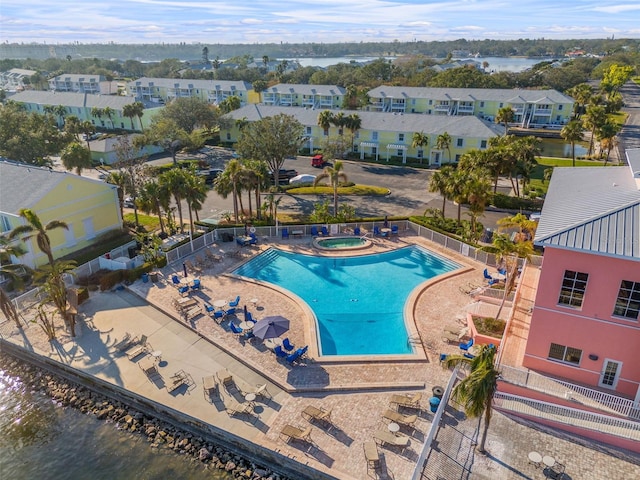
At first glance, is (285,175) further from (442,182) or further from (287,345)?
(287,345)

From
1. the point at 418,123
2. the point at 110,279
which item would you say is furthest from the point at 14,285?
the point at 418,123

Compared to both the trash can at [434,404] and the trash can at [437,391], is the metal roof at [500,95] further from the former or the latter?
the trash can at [434,404]

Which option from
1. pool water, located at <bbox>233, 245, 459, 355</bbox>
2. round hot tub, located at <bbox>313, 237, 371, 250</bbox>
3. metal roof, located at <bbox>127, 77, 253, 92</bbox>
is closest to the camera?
pool water, located at <bbox>233, 245, 459, 355</bbox>

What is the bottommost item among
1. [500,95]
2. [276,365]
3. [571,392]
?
[276,365]

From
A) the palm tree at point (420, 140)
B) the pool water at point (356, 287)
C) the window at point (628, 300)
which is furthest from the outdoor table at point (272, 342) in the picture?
the palm tree at point (420, 140)

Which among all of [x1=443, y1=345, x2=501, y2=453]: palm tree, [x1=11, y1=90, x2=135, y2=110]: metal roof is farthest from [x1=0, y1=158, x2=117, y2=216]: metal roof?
[x1=11, y1=90, x2=135, y2=110]: metal roof

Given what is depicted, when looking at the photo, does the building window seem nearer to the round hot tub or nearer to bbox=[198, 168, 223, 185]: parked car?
the round hot tub
